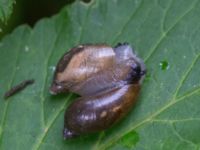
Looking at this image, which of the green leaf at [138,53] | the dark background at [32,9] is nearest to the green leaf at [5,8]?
the green leaf at [138,53]

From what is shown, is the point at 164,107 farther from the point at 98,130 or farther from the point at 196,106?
the point at 98,130

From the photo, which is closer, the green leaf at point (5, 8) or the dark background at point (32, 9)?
the green leaf at point (5, 8)

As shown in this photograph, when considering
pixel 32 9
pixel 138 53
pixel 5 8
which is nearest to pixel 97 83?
pixel 138 53

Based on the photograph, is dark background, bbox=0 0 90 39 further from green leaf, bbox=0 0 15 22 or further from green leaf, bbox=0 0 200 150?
green leaf, bbox=0 0 15 22

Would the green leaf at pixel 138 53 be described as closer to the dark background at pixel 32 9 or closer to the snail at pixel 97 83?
the snail at pixel 97 83

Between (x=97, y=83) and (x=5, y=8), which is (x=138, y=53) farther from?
(x=5, y=8)

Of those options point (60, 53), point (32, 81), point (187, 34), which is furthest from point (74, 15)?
point (187, 34)

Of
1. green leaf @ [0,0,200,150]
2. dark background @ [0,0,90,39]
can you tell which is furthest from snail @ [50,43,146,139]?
dark background @ [0,0,90,39]
